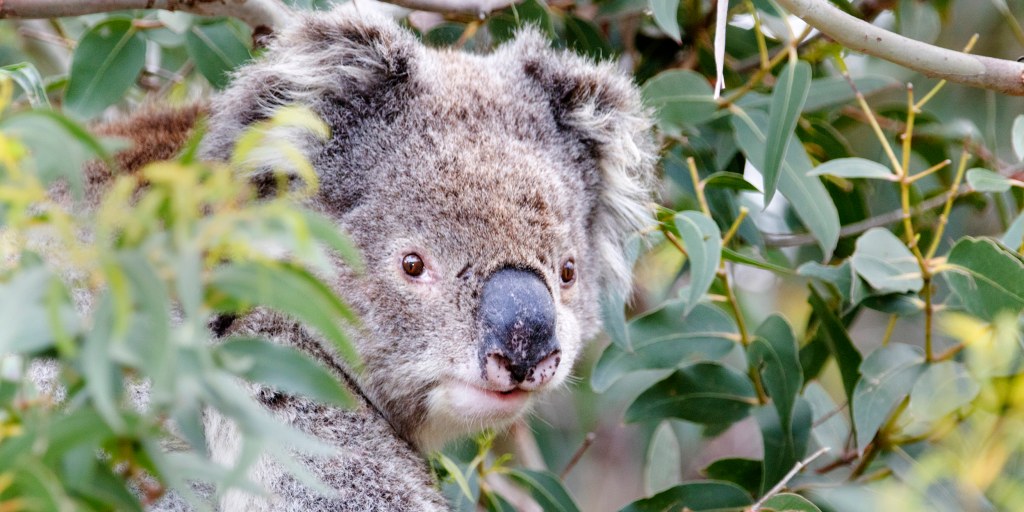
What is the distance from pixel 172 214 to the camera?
1.09 meters

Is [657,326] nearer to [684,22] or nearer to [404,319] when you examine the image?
[404,319]

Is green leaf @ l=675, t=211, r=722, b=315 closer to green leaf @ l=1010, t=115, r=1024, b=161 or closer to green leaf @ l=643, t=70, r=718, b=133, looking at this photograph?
green leaf @ l=643, t=70, r=718, b=133

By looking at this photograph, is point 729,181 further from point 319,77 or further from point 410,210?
point 319,77

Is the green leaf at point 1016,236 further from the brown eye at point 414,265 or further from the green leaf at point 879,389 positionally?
the brown eye at point 414,265

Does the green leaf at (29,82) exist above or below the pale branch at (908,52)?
below

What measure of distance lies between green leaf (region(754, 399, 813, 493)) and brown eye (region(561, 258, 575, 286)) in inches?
26.5

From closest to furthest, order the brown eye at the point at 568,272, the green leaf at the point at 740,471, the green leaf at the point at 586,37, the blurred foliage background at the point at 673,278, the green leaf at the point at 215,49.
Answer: the blurred foliage background at the point at 673,278 → the brown eye at the point at 568,272 → the green leaf at the point at 215,49 → the green leaf at the point at 740,471 → the green leaf at the point at 586,37

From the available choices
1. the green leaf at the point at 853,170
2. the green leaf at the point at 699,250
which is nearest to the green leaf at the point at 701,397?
the green leaf at the point at 699,250

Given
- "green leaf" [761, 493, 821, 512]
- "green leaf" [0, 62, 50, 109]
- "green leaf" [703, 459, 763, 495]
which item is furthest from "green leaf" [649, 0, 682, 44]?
"green leaf" [0, 62, 50, 109]

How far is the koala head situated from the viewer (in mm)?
2168

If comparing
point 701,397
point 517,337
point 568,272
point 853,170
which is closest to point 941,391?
point 853,170

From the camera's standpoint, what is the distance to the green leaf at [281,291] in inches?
41.6

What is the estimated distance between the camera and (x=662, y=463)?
3064 mm

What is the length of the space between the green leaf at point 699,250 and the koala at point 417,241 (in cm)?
27
